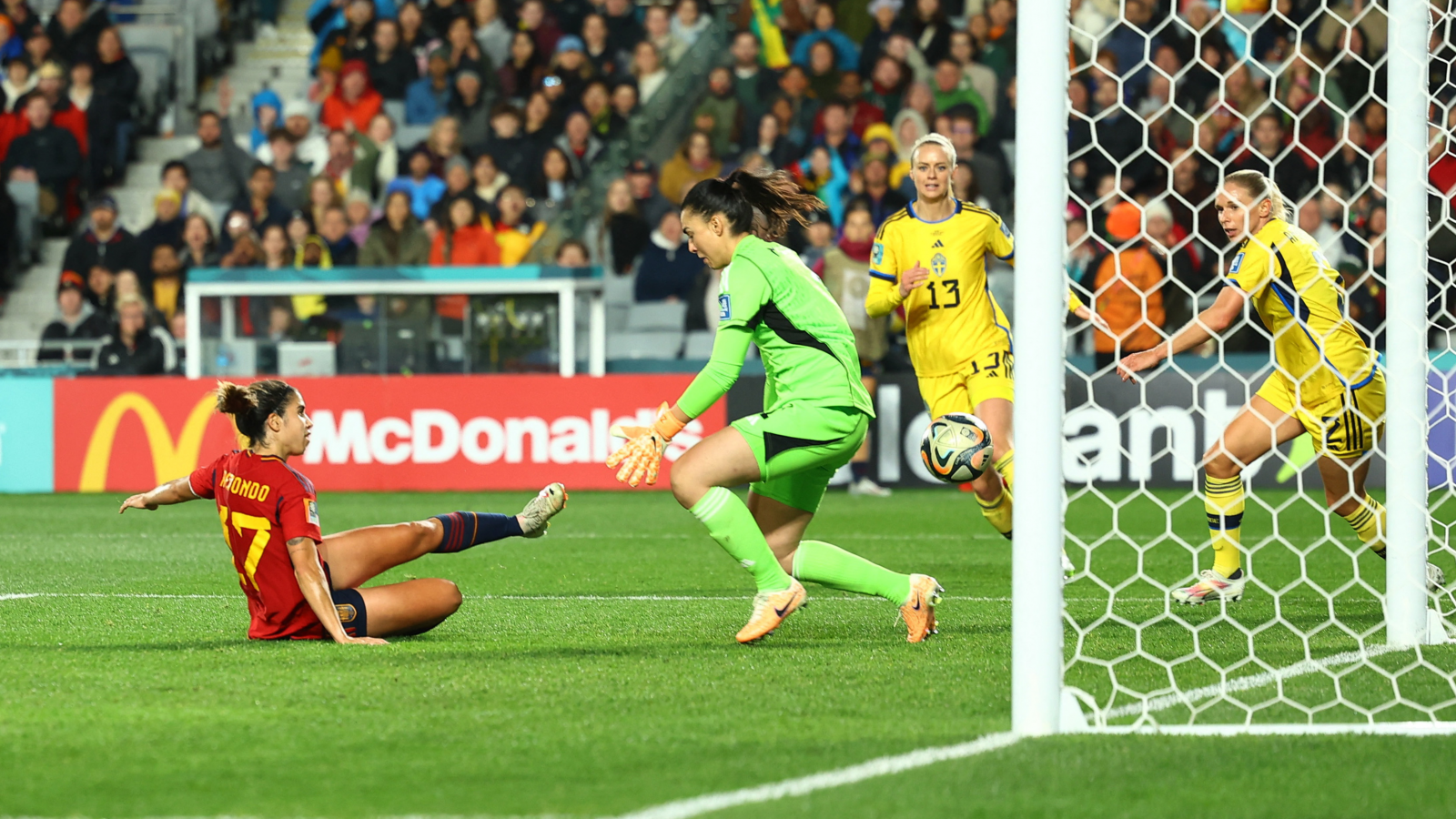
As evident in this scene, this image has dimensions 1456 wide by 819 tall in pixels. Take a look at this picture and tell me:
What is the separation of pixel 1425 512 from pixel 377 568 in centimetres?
345

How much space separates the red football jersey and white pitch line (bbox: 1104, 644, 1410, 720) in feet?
8.32

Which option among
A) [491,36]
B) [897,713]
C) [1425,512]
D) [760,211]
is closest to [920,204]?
[760,211]

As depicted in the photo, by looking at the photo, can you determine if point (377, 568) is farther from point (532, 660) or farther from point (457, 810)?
point (457, 810)

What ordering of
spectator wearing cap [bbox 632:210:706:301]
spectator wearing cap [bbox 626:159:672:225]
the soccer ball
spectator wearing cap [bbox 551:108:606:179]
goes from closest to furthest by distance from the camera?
the soccer ball < spectator wearing cap [bbox 632:210:706:301] < spectator wearing cap [bbox 626:159:672:225] < spectator wearing cap [bbox 551:108:606:179]

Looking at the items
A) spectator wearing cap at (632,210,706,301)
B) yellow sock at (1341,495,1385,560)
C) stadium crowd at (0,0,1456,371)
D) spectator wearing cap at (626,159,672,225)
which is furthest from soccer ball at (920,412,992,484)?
spectator wearing cap at (626,159,672,225)

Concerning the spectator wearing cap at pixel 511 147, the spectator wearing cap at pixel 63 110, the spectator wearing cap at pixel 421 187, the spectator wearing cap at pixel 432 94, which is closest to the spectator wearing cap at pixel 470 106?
the spectator wearing cap at pixel 432 94

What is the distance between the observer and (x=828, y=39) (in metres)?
16.6

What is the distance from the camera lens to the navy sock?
6.07 metres

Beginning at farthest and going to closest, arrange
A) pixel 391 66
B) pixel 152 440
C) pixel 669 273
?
pixel 391 66 < pixel 669 273 < pixel 152 440

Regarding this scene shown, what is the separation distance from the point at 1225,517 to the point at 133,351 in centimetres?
993

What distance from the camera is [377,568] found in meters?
5.83

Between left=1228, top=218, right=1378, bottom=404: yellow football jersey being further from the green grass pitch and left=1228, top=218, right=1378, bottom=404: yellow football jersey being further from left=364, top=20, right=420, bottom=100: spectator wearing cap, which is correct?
left=364, top=20, right=420, bottom=100: spectator wearing cap

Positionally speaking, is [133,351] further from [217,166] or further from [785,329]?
[785,329]

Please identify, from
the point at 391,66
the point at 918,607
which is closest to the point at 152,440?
the point at 391,66
